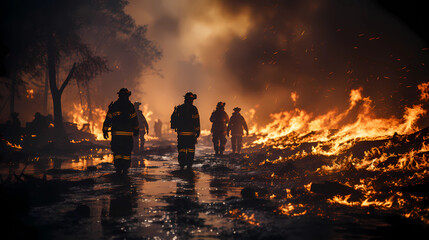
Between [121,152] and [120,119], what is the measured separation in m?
0.89

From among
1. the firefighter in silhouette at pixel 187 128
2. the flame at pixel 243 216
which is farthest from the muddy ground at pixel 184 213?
the firefighter in silhouette at pixel 187 128

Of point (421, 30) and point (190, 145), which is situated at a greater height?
point (421, 30)

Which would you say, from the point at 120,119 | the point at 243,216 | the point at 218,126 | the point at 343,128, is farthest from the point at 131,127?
the point at 343,128

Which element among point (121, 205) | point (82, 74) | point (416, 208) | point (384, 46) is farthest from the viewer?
point (82, 74)

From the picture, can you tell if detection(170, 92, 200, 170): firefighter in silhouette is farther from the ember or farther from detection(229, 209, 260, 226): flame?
detection(229, 209, 260, 226): flame

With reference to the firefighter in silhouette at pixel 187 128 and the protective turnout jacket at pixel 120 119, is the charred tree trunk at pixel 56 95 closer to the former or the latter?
the firefighter in silhouette at pixel 187 128

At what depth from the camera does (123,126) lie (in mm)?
8984

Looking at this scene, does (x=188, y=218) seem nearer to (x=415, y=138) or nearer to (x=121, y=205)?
(x=121, y=205)

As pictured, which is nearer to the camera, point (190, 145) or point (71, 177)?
point (71, 177)

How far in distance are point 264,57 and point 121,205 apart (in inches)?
1019

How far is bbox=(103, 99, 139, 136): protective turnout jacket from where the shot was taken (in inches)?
352

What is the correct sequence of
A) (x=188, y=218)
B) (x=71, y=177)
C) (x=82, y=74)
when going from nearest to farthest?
(x=188, y=218), (x=71, y=177), (x=82, y=74)

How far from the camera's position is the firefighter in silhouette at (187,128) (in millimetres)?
10367

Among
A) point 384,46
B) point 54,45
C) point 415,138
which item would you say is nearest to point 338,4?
point 384,46
